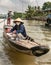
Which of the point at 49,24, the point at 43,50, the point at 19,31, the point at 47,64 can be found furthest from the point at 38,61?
the point at 49,24

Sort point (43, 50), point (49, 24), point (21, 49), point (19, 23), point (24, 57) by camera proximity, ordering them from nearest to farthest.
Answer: point (43, 50)
point (21, 49)
point (24, 57)
point (19, 23)
point (49, 24)

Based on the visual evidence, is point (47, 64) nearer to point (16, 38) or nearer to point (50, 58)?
point (50, 58)

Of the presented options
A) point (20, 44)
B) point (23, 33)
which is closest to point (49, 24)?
point (23, 33)

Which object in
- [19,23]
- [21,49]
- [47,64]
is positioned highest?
[19,23]

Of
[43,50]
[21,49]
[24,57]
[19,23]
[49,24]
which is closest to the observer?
[43,50]

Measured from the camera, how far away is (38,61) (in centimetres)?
874

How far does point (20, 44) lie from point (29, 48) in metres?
0.78

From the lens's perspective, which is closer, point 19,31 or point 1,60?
point 1,60

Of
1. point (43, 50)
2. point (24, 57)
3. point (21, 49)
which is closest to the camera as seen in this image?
point (43, 50)

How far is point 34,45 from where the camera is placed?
8.00 meters

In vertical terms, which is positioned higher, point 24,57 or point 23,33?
point 23,33

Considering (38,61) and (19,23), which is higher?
(19,23)

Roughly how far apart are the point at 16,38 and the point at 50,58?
1.58 m

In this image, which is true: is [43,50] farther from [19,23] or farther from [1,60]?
[19,23]
